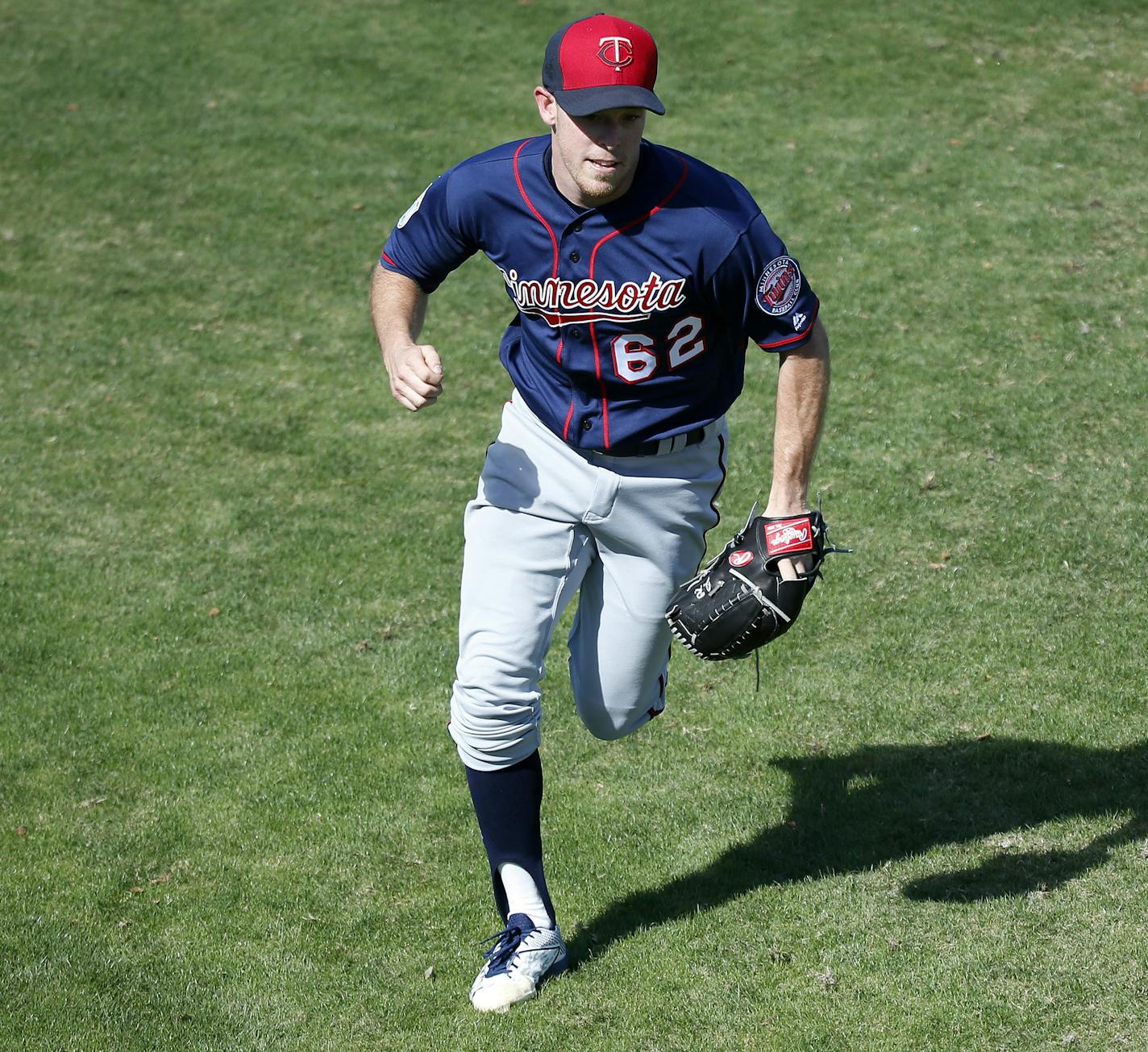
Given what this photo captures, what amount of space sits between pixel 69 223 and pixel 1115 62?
8457mm

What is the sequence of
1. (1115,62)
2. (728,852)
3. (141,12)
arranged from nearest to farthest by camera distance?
(728,852) → (1115,62) → (141,12)

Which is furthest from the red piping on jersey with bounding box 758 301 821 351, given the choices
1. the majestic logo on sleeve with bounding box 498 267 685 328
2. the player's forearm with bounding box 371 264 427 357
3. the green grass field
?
the green grass field

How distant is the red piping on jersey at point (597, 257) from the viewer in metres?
3.81

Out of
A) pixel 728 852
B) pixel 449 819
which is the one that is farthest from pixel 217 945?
pixel 728 852

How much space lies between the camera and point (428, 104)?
39.2 feet

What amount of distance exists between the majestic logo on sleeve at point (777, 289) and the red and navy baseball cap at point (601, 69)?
1.70ft

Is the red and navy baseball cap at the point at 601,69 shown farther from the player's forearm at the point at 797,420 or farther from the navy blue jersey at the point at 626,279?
the player's forearm at the point at 797,420

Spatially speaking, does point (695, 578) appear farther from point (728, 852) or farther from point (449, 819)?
point (449, 819)

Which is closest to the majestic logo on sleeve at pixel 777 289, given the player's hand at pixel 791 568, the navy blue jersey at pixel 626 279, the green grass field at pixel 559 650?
the navy blue jersey at pixel 626 279

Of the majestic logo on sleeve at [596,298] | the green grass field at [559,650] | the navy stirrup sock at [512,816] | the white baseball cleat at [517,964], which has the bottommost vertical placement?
the green grass field at [559,650]

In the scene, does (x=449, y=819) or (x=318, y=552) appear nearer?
(x=449, y=819)

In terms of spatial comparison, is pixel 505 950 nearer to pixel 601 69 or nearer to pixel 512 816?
pixel 512 816

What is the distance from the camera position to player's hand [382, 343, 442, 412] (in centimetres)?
371

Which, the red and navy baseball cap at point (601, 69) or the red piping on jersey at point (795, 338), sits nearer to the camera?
the red and navy baseball cap at point (601, 69)
